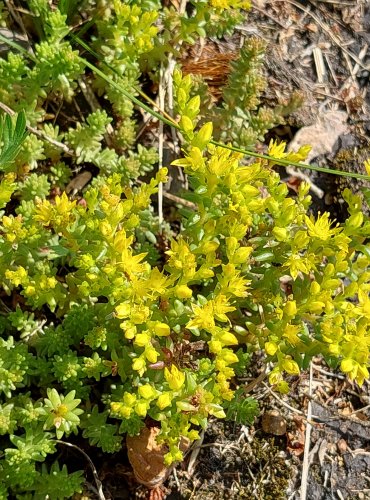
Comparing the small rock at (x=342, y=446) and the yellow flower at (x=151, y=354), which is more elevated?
the yellow flower at (x=151, y=354)

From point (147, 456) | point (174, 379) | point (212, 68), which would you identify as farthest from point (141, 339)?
point (212, 68)

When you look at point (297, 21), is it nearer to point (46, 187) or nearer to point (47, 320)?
point (46, 187)

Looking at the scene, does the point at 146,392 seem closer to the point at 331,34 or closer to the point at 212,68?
the point at 212,68

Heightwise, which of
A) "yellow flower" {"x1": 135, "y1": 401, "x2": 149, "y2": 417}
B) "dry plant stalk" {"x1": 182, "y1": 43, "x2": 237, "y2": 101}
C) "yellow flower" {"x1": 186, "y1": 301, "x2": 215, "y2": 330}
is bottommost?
"yellow flower" {"x1": 135, "y1": 401, "x2": 149, "y2": 417}

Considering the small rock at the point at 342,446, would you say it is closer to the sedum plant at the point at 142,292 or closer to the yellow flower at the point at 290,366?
the sedum plant at the point at 142,292

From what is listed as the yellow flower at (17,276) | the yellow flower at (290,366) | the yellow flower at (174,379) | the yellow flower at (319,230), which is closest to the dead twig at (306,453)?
the yellow flower at (290,366)

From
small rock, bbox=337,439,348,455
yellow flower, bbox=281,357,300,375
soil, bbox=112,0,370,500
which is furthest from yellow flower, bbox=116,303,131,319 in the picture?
small rock, bbox=337,439,348,455

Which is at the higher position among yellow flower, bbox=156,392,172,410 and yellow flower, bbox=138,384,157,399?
yellow flower, bbox=138,384,157,399

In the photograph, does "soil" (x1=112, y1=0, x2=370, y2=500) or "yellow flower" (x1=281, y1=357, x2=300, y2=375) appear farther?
"soil" (x1=112, y1=0, x2=370, y2=500)

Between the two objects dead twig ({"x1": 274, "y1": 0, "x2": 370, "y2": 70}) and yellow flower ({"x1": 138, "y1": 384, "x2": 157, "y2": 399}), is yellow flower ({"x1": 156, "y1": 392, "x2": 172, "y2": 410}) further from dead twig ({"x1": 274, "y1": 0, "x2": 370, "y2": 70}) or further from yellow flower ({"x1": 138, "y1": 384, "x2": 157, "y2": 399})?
dead twig ({"x1": 274, "y1": 0, "x2": 370, "y2": 70})
